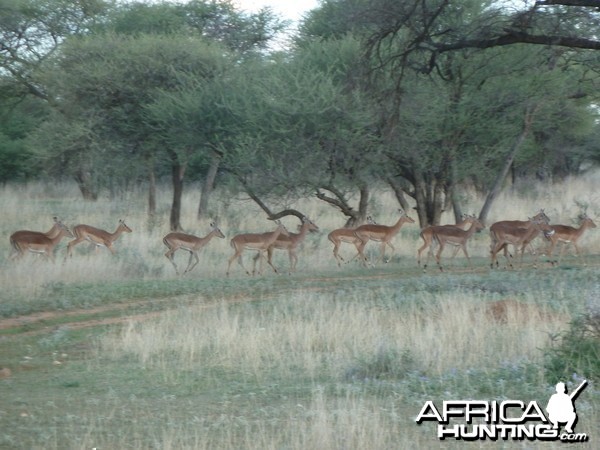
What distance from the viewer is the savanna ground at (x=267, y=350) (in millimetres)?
6680

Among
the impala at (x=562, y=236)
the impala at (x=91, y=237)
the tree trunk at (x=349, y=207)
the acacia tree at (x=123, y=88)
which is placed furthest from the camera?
the acacia tree at (x=123, y=88)

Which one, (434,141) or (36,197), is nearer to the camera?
(434,141)

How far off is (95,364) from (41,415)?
2264 millimetres

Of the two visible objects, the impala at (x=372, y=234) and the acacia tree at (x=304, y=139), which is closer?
the impala at (x=372, y=234)

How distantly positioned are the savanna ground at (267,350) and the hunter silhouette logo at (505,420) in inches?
3.7

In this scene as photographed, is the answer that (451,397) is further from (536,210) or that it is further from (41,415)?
(536,210)

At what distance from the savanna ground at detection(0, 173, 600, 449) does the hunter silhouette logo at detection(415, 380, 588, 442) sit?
9cm

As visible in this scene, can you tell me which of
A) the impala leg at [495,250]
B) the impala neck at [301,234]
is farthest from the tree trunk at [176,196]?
the impala leg at [495,250]

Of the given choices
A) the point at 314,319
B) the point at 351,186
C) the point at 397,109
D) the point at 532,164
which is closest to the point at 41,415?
the point at 314,319

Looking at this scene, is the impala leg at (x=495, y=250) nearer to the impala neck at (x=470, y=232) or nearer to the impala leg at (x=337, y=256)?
the impala neck at (x=470, y=232)

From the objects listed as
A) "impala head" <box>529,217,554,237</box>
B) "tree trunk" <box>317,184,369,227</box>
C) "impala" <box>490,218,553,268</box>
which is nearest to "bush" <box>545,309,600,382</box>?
"impala" <box>490,218,553,268</box>

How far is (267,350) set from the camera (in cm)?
976

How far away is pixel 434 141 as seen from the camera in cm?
2245

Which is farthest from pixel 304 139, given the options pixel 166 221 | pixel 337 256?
pixel 166 221
